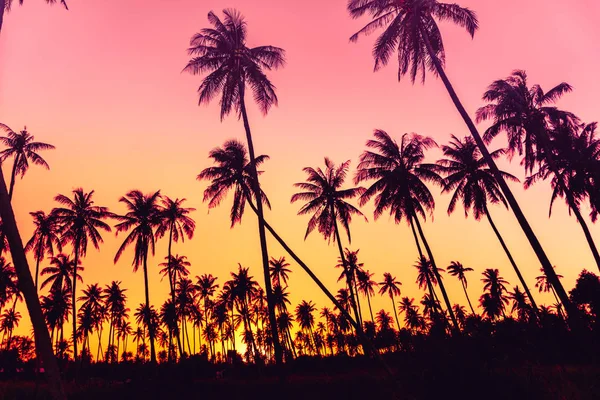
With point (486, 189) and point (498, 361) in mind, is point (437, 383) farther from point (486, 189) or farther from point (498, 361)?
point (486, 189)

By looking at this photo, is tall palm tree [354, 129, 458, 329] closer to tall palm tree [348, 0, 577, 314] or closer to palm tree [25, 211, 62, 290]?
tall palm tree [348, 0, 577, 314]

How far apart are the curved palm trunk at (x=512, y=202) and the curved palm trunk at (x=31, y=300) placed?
40.8 feet

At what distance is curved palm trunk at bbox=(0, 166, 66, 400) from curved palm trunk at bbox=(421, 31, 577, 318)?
40.8 feet

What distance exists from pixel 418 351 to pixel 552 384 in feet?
7.27

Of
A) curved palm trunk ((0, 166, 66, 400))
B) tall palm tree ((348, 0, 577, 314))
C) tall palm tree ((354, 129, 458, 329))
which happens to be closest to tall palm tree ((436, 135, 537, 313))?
tall palm tree ((354, 129, 458, 329))

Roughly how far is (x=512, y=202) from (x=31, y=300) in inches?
552

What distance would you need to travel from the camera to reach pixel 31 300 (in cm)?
626

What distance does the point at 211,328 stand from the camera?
307 ft

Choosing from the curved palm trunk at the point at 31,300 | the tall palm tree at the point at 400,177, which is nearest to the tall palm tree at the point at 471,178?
the tall palm tree at the point at 400,177

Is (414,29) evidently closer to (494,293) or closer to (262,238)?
(262,238)

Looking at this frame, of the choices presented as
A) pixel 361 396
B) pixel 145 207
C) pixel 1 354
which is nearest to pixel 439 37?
pixel 361 396

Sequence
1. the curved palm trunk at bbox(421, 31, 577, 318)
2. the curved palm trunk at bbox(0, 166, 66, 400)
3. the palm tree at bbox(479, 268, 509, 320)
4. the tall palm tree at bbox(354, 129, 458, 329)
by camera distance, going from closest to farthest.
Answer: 1. the curved palm trunk at bbox(0, 166, 66, 400)
2. the curved palm trunk at bbox(421, 31, 577, 318)
3. the tall palm tree at bbox(354, 129, 458, 329)
4. the palm tree at bbox(479, 268, 509, 320)

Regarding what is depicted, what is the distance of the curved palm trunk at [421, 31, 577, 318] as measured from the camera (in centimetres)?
1030

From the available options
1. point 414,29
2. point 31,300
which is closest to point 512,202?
point 414,29
